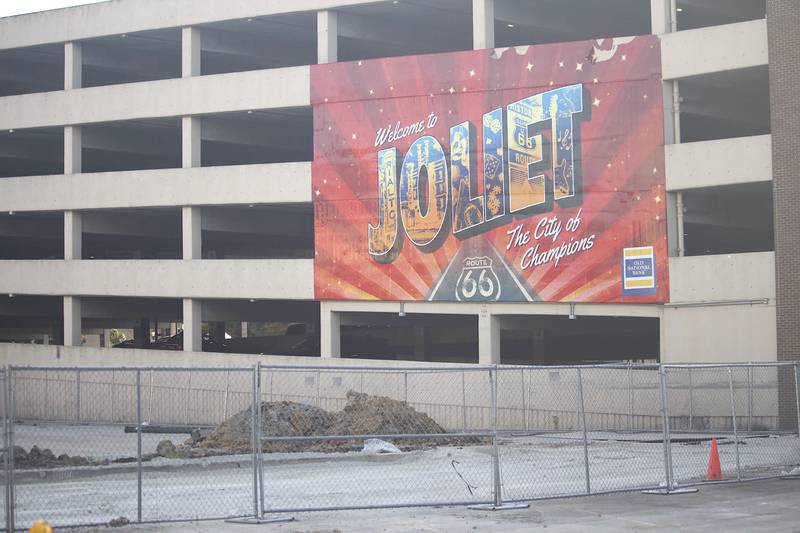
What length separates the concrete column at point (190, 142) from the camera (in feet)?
140

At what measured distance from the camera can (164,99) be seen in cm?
4303

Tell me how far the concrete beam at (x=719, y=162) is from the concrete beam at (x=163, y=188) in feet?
45.2

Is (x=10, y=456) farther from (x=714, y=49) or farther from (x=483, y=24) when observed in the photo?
(x=483, y=24)

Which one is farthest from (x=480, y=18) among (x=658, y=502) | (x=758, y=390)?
(x=658, y=502)

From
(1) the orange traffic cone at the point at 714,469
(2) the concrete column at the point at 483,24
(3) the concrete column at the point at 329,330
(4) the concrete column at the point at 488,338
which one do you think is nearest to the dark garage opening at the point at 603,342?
(3) the concrete column at the point at 329,330

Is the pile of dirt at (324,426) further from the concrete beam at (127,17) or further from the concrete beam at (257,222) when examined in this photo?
the concrete beam at (127,17)

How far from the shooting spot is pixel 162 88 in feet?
141

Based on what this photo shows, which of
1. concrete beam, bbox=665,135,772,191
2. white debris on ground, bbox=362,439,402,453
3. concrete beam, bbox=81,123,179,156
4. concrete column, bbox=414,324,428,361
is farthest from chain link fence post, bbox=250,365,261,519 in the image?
concrete column, bbox=414,324,428,361

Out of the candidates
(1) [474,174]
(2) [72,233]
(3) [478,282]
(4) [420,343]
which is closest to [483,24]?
(1) [474,174]

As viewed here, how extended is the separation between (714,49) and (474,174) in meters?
8.73

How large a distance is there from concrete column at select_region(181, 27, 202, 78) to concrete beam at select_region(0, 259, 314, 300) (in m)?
7.79

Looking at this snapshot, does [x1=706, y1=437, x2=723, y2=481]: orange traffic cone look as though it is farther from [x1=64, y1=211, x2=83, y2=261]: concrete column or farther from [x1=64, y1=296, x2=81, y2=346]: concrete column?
[x1=64, y1=211, x2=83, y2=261]: concrete column

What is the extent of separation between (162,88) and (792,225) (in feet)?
82.4

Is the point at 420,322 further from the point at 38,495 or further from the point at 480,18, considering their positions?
the point at 38,495
